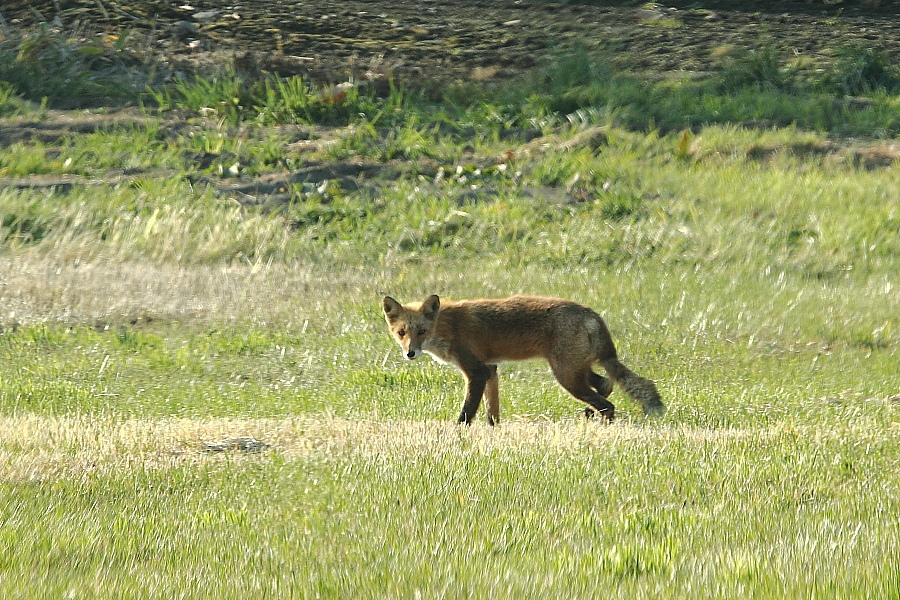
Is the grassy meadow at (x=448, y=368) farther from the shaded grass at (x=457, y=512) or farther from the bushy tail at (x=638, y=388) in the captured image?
the bushy tail at (x=638, y=388)

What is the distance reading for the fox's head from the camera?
8.84m

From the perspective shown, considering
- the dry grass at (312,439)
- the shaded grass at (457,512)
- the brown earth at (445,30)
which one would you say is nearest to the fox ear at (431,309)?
the dry grass at (312,439)

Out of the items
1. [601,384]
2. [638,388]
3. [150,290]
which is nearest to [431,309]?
[601,384]

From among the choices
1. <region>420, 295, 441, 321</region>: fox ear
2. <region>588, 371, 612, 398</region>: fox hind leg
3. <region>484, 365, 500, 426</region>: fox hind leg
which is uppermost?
<region>420, 295, 441, 321</region>: fox ear

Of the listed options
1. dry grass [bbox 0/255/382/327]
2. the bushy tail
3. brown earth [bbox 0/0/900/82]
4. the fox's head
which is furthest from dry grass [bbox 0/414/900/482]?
brown earth [bbox 0/0/900/82]

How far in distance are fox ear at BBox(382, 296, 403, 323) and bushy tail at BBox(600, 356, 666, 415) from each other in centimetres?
166

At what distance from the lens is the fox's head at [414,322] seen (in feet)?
29.0

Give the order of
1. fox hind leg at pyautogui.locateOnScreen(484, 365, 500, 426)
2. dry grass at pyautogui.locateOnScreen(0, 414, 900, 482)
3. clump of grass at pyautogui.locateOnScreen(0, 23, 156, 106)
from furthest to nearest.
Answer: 1. clump of grass at pyautogui.locateOnScreen(0, 23, 156, 106)
2. fox hind leg at pyautogui.locateOnScreen(484, 365, 500, 426)
3. dry grass at pyautogui.locateOnScreen(0, 414, 900, 482)

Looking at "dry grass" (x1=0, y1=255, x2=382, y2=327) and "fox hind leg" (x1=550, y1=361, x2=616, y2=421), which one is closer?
"fox hind leg" (x1=550, y1=361, x2=616, y2=421)

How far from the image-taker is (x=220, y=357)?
12805 millimetres

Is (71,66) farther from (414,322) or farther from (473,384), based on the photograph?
(473,384)

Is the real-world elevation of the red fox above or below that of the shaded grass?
below

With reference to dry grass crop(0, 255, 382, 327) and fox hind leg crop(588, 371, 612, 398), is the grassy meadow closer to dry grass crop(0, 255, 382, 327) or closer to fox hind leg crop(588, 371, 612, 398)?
dry grass crop(0, 255, 382, 327)

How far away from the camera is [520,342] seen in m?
8.95
